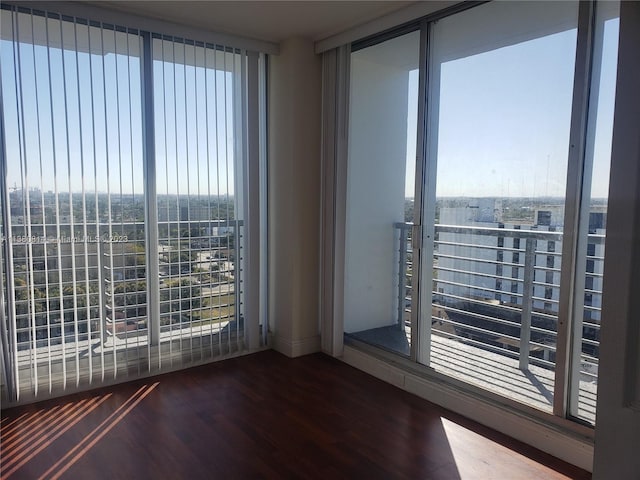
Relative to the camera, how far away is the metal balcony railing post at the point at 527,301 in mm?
2506

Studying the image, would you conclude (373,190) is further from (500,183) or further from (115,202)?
(115,202)

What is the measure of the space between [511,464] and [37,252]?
276cm

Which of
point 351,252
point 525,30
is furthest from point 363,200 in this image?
point 525,30

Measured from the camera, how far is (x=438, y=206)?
9.62ft

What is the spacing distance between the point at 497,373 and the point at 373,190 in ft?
5.09

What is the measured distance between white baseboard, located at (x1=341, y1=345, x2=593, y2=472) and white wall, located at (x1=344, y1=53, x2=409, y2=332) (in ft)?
1.48

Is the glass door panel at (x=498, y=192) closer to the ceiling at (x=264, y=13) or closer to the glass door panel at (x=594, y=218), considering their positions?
the glass door panel at (x=594, y=218)

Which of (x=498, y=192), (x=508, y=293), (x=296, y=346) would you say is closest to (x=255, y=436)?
(x=296, y=346)

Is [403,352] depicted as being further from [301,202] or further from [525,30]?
[525,30]

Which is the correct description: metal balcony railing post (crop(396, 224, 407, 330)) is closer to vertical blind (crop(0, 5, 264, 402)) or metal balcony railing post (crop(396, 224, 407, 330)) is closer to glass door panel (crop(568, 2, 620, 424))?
vertical blind (crop(0, 5, 264, 402))

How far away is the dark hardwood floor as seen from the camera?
2.14 m

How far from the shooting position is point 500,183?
262 centimetres

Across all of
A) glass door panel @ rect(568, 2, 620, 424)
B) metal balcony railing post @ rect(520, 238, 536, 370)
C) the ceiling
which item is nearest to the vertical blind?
the ceiling

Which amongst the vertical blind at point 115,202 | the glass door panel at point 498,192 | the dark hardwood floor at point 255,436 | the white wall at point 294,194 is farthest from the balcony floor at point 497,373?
the vertical blind at point 115,202
